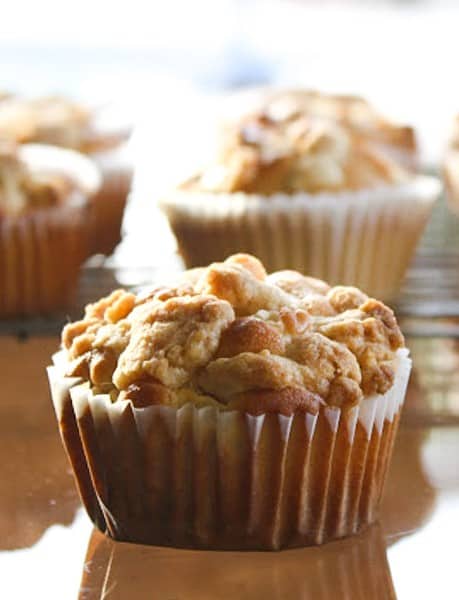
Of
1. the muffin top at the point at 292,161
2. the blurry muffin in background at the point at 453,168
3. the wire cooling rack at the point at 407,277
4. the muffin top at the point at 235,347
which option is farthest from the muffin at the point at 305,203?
the muffin top at the point at 235,347

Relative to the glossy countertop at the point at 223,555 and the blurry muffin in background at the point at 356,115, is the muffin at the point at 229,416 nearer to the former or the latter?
the glossy countertop at the point at 223,555

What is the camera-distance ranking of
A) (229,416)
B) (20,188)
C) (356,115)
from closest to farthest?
(229,416)
(20,188)
(356,115)

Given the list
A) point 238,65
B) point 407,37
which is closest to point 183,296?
point 238,65

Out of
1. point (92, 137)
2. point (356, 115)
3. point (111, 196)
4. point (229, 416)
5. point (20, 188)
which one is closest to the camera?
point (229, 416)

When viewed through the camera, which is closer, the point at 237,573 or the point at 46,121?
the point at 237,573

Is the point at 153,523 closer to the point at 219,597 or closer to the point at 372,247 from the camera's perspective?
the point at 219,597

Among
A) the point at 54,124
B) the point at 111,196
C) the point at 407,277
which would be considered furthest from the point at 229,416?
the point at 111,196

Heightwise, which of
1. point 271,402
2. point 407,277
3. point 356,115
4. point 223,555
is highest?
point 271,402

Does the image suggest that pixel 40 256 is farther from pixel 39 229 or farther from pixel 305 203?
pixel 305 203
